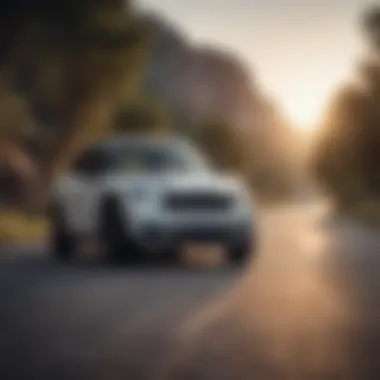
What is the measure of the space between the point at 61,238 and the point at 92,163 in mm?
1450

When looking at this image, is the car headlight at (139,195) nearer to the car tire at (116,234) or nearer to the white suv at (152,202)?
the white suv at (152,202)

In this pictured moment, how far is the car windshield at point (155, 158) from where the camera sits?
70.5ft

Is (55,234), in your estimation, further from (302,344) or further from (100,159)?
(302,344)

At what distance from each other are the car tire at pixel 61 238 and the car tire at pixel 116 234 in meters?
1.66

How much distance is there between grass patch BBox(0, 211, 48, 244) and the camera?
27.6 metres

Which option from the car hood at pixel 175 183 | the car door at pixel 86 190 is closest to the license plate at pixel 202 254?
the car hood at pixel 175 183

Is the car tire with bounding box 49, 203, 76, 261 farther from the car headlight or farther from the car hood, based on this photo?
the car headlight

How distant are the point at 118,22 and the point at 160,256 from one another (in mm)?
9876

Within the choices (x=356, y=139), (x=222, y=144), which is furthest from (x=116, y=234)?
(x=356, y=139)

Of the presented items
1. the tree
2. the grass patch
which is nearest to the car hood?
the grass patch

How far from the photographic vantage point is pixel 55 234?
22.8m

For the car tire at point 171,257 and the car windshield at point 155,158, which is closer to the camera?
the car tire at point 171,257

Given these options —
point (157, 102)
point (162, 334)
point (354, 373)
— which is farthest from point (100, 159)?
point (354, 373)

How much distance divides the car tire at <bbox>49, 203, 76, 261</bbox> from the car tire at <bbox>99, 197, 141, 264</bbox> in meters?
1.66
